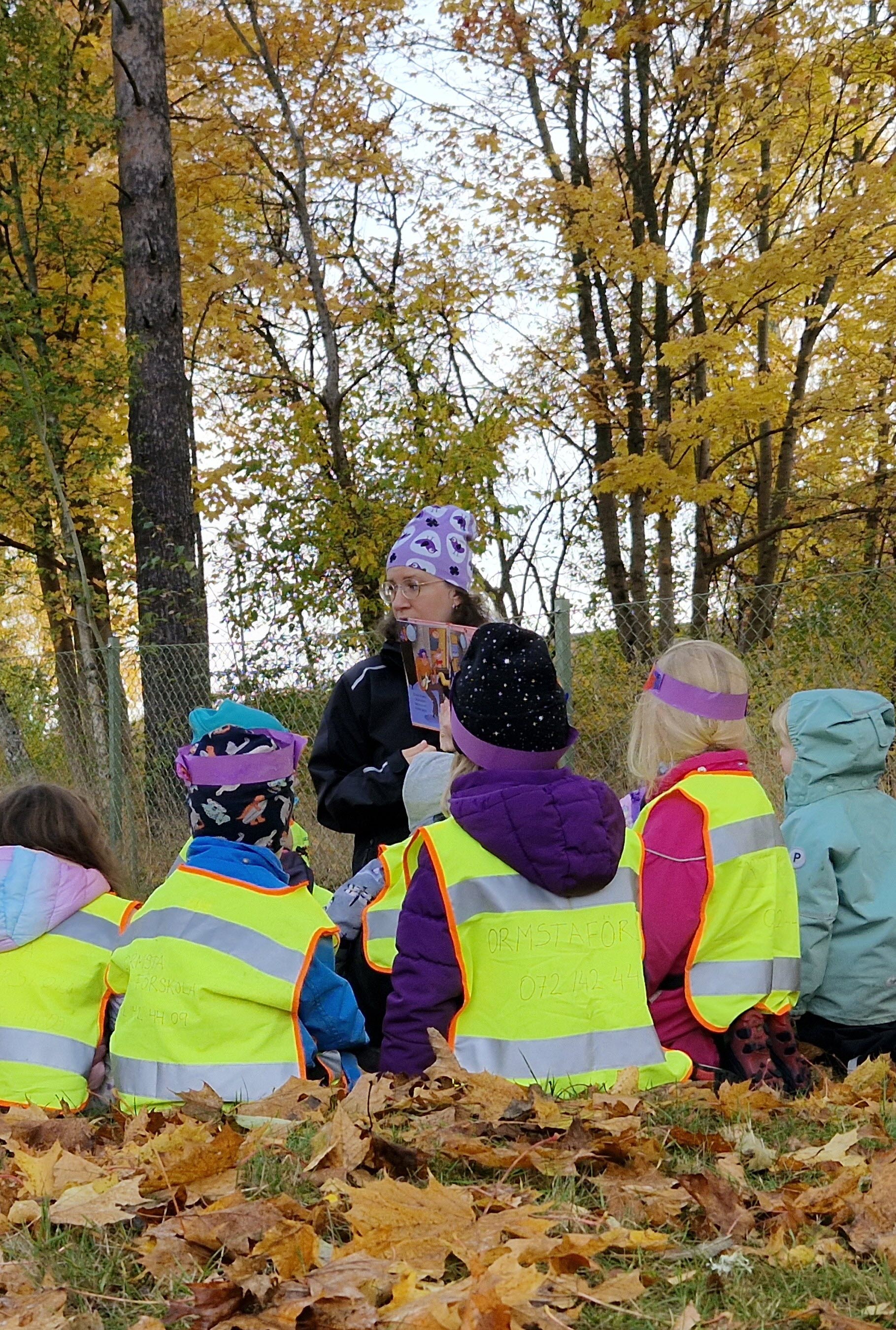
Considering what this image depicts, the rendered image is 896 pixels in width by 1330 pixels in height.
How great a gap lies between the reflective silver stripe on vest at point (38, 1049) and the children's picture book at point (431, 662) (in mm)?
1519

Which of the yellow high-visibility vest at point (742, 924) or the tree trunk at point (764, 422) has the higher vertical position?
the tree trunk at point (764, 422)

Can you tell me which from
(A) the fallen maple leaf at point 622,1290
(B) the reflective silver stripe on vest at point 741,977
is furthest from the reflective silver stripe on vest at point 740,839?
(A) the fallen maple leaf at point 622,1290

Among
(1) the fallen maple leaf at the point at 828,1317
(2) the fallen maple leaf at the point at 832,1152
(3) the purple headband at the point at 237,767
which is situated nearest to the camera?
(1) the fallen maple leaf at the point at 828,1317

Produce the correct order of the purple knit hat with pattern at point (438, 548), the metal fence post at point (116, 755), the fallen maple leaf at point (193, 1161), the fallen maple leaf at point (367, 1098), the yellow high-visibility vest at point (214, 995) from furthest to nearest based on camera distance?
the metal fence post at point (116, 755) → the purple knit hat with pattern at point (438, 548) → the yellow high-visibility vest at point (214, 995) → the fallen maple leaf at point (367, 1098) → the fallen maple leaf at point (193, 1161)

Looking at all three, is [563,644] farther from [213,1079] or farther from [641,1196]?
[641,1196]

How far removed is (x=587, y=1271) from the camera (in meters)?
2.10

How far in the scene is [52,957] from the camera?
11.2 feet

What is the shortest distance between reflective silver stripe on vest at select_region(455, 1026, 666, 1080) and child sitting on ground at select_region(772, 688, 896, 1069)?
3.00 ft

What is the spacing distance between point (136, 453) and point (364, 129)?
726cm

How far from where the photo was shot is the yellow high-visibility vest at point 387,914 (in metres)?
3.62

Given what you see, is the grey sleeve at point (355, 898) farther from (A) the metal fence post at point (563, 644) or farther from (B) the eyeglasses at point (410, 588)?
(A) the metal fence post at point (563, 644)

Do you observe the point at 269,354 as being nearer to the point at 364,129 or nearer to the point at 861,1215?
the point at 364,129

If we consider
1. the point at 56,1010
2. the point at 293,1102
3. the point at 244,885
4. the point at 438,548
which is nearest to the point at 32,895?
the point at 56,1010

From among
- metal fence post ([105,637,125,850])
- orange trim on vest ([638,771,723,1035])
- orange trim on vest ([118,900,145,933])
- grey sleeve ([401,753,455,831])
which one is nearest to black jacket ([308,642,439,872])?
grey sleeve ([401,753,455,831])
